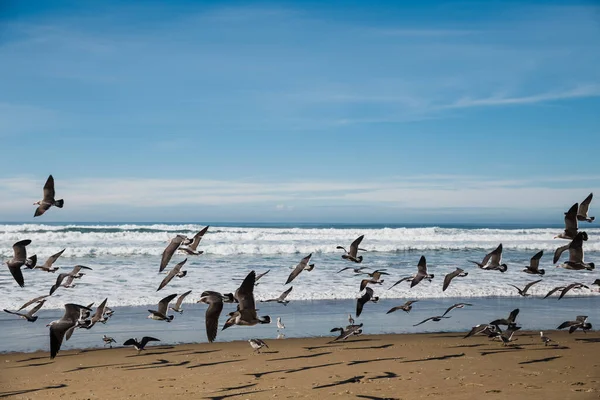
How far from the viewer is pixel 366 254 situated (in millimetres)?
30547

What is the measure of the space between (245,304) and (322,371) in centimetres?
184

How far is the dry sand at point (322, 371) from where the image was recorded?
775cm

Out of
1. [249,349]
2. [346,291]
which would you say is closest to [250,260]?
[346,291]

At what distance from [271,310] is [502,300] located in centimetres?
648

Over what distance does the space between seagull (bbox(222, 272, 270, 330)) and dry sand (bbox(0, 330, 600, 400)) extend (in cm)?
85

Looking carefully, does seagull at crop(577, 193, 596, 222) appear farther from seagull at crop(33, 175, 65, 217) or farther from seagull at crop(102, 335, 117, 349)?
seagull at crop(33, 175, 65, 217)

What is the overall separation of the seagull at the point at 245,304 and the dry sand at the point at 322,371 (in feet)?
2.80

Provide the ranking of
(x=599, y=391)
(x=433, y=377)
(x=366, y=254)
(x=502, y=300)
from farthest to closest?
(x=366, y=254) < (x=502, y=300) < (x=433, y=377) < (x=599, y=391)

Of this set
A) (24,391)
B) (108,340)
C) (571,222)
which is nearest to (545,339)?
(571,222)

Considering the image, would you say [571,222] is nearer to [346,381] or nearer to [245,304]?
[346,381]

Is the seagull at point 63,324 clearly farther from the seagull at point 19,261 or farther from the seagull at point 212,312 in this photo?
the seagull at point 19,261

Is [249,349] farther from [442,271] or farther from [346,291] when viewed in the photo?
[442,271]

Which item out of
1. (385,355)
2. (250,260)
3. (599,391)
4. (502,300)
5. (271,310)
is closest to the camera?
(599,391)

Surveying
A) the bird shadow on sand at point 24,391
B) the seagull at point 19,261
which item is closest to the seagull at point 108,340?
the seagull at point 19,261
